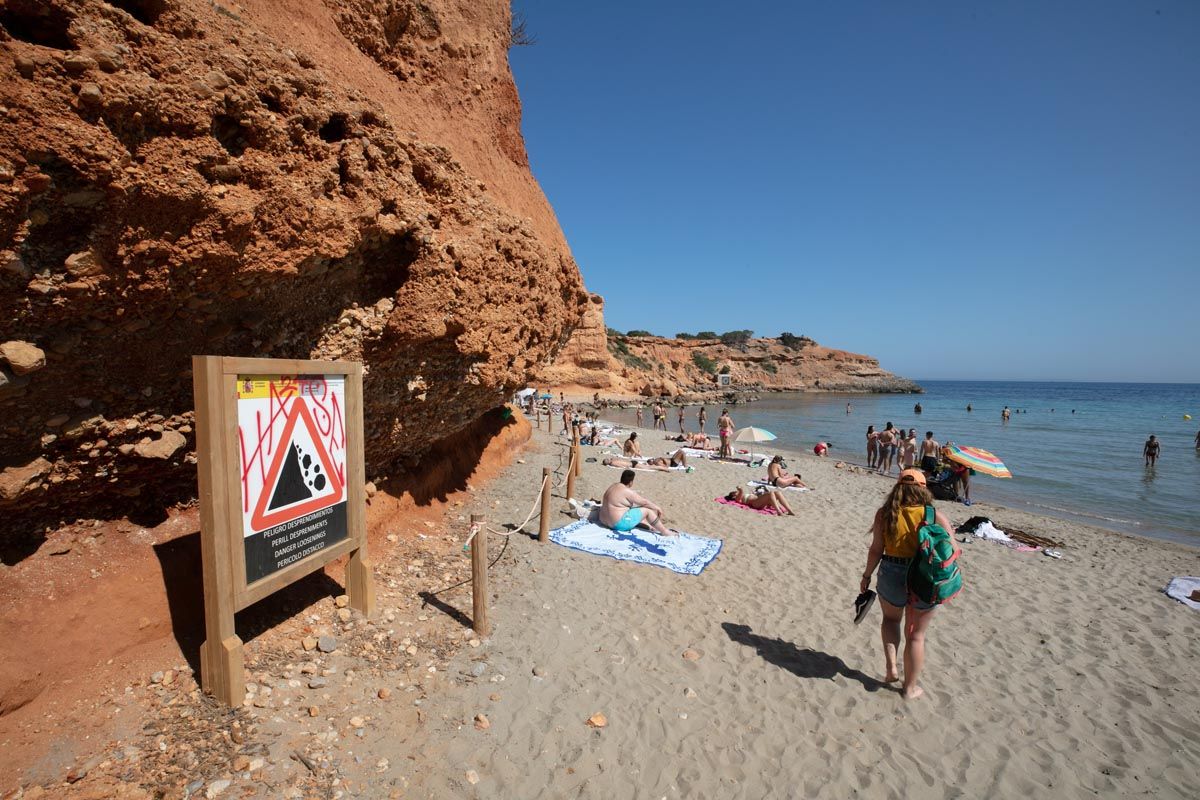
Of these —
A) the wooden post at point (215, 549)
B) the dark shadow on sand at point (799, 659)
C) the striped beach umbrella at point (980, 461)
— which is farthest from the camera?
the striped beach umbrella at point (980, 461)

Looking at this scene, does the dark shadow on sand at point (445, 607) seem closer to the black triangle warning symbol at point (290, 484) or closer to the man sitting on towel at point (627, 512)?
the black triangle warning symbol at point (290, 484)

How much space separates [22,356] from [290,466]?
1461mm

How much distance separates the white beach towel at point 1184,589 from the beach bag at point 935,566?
5375 mm

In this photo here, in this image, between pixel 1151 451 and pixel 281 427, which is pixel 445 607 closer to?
pixel 281 427

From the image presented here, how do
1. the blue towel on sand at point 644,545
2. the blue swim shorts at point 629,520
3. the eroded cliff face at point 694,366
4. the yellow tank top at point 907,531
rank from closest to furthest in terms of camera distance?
1. the yellow tank top at point 907,531
2. the blue towel on sand at point 644,545
3. the blue swim shorts at point 629,520
4. the eroded cliff face at point 694,366

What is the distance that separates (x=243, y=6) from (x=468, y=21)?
3663mm

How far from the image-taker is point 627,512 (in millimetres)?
7902

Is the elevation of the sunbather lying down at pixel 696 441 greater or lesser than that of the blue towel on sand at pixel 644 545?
greater

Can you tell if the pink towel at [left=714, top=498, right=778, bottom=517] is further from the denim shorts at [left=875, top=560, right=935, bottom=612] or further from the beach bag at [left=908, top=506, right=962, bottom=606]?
the beach bag at [left=908, top=506, right=962, bottom=606]

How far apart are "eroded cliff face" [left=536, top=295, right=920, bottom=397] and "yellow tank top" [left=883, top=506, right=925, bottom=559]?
86.1 feet

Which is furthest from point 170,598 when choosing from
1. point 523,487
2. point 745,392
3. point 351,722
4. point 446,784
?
point 745,392

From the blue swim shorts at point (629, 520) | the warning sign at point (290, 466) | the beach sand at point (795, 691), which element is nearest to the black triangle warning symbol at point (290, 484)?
the warning sign at point (290, 466)

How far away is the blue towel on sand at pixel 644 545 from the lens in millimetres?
6785

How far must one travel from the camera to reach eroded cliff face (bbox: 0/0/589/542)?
2.82m
